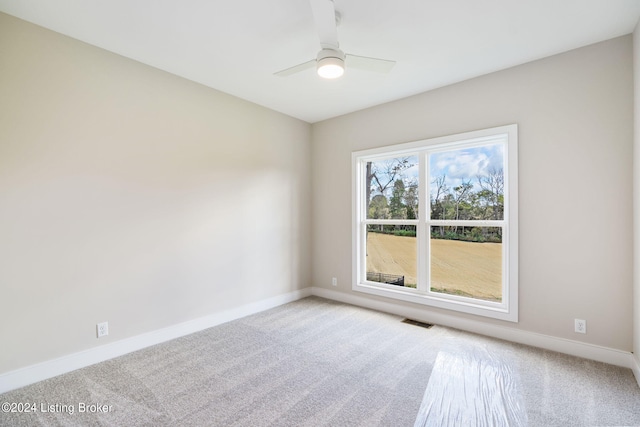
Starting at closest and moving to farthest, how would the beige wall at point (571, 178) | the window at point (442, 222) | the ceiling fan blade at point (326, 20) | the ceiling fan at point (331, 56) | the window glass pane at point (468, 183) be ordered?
the ceiling fan blade at point (326, 20), the ceiling fan at point (331, 56), the beige wall at point (571, 178), the window at point (442, 222), the window glass pane at point (468, 183)

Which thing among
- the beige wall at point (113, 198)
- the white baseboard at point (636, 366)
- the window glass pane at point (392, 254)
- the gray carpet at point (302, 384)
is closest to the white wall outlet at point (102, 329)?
the beige wall at point (113, 198)

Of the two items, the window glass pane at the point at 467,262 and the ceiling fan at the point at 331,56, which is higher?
the ceiling fan at the point at 331,56

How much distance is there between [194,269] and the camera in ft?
10.9

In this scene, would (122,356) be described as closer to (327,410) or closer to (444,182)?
(327,410)

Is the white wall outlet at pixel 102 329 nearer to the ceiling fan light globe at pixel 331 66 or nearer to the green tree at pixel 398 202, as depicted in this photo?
the ceiling fan light globe at pixel 331 66

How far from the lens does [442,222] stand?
3.59 metres

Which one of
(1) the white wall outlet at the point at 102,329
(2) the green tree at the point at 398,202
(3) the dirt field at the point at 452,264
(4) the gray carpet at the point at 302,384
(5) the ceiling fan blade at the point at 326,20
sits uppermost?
(5) the ceiling fan blade at the point at 326,20

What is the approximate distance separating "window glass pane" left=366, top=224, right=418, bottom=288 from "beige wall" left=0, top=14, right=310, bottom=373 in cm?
150

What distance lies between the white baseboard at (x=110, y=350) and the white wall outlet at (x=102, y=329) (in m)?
0.10

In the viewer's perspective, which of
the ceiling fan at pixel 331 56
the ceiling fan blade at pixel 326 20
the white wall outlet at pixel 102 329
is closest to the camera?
the ceiling fan blade at pixel 326 20

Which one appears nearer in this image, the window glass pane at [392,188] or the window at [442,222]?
the window at [442,222]

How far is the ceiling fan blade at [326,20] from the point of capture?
1.84 metres

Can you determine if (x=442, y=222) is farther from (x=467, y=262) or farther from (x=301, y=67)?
(x=301, y=67)

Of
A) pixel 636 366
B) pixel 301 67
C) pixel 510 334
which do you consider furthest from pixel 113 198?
pixel 636 366
